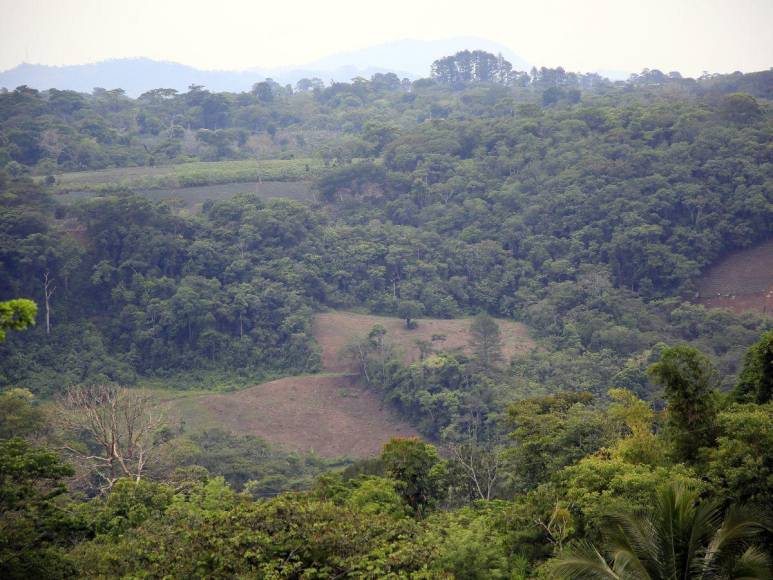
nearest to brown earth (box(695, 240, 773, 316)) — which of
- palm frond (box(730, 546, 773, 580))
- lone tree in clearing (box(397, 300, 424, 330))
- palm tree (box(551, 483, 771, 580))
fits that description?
lone tree in clearing (box(397, 300, 424, 330))

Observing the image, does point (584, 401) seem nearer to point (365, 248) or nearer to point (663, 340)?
point (663, 340)

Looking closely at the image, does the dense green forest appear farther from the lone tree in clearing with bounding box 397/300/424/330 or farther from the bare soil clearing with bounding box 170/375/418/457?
the bare soil clearing with bounding box 170/375/418/457

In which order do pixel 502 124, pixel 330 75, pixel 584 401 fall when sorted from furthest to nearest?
pixel 330 75 < pixel 502 124 < pixel 584 401

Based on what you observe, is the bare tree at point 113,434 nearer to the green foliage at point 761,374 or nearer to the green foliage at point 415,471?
the green foliage at point 415,471

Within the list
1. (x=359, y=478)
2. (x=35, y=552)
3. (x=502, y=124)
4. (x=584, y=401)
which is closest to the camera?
(x=35, y=552)

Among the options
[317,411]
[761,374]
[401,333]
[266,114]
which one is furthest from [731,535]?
[266,114]

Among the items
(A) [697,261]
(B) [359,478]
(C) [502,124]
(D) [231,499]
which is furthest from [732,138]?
(D) [231,499]

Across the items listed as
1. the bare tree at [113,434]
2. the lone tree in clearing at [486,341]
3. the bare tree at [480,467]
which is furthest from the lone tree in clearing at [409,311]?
the bare tree at [480,467]
